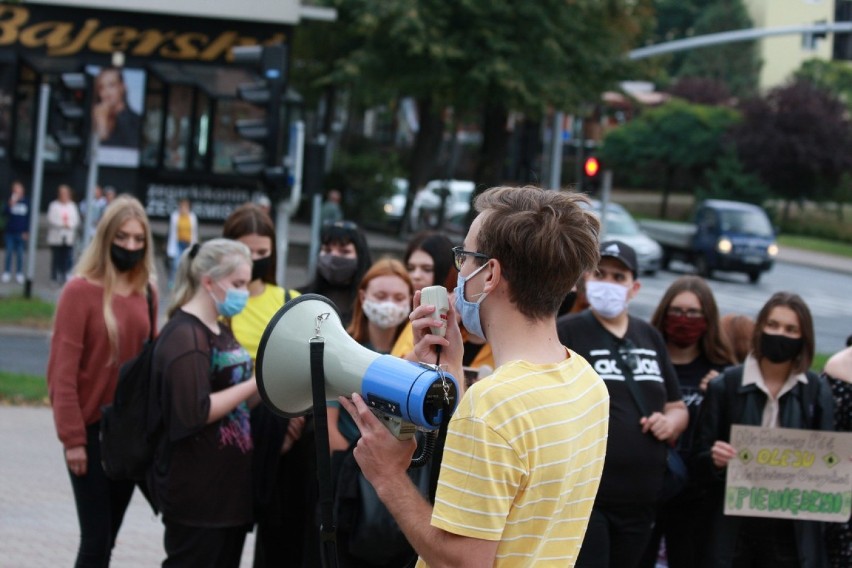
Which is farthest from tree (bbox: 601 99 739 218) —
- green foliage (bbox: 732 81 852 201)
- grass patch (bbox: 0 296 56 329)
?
grass patch (bbox: 0 296 56 329)

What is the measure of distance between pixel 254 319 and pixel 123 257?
71 centimetres

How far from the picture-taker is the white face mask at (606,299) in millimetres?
5582

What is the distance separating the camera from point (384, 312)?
18.5 feet

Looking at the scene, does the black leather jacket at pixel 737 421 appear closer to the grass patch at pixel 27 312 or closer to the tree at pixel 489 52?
the grass patch at pixel 27 312

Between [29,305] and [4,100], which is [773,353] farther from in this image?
[4,100]

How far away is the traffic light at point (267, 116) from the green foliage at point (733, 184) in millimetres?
43713

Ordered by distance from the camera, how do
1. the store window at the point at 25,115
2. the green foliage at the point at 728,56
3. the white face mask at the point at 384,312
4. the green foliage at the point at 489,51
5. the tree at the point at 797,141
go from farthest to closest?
1. the green foliage at the point at 728,56
2. the tree at the point at 797,141
3. the store window at the point at 25,115
4. the green foliage at the point at 489,51
5. the white face mask at the point at 384,312

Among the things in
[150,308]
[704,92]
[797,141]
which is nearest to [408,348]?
[150,308]

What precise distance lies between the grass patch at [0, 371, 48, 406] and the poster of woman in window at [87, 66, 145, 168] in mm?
18948

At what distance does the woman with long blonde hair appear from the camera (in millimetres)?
5445

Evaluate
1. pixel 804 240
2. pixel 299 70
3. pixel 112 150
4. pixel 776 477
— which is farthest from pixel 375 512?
pixel 804 240

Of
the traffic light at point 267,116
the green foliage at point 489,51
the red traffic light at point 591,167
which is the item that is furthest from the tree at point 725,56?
the traffic light at point 267,116

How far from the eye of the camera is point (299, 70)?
1502 inches

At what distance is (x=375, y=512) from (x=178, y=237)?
58.7 ft
